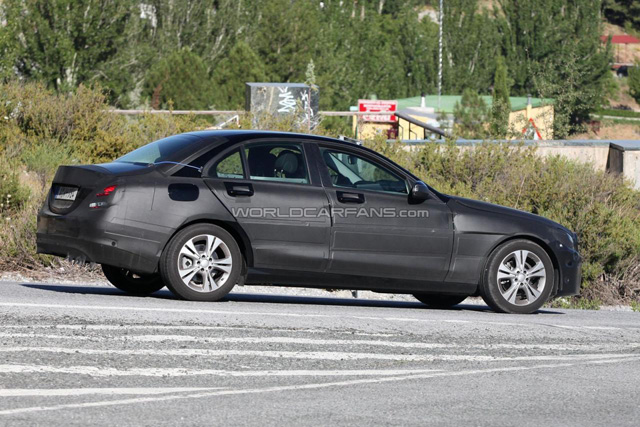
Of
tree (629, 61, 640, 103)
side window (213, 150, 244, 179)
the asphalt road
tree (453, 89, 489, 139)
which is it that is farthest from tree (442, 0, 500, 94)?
the asphalt road

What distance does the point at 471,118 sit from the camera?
4969cm

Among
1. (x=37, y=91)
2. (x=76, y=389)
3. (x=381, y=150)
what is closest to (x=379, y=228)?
(x=76, y=389)

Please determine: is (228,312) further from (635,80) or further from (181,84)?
(635,80)

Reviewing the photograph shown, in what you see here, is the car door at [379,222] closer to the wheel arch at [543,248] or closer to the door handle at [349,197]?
the door handle at [349,197]

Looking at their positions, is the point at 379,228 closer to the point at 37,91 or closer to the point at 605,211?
the point at 605,211

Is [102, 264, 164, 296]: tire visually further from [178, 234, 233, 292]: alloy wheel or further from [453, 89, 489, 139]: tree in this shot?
[453, 89, 489, 139]: tree

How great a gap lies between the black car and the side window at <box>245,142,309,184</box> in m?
0.01

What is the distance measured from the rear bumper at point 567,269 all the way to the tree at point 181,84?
40.8m

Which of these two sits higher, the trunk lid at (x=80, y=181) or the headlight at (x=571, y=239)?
the trunk lid at (x=80, y=181)

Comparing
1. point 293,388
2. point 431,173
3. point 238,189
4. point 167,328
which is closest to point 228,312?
point 167,328

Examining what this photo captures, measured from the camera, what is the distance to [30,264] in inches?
537

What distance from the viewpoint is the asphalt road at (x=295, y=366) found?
19.9 ft

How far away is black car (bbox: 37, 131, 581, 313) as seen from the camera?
9.73m

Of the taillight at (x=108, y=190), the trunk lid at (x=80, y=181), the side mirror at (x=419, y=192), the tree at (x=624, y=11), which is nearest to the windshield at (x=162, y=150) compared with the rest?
the trunk lid at (x=80, y=181)
